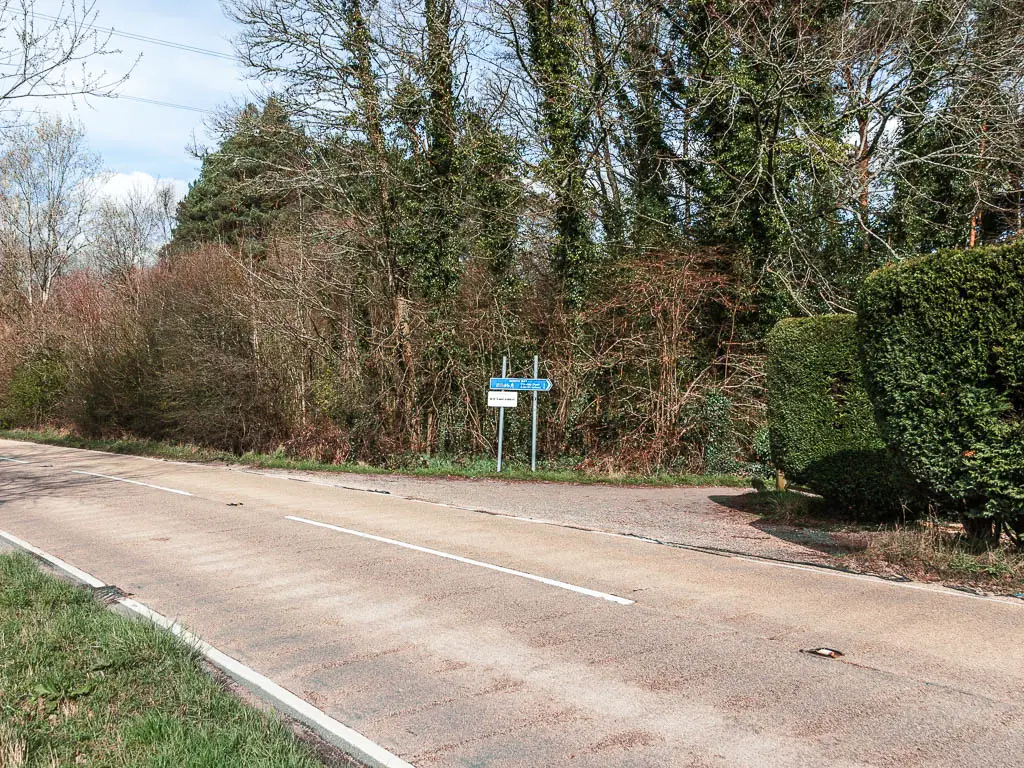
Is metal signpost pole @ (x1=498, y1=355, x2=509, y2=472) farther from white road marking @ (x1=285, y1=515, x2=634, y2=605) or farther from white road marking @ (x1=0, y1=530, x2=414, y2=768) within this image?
white road marking @ (x1=0, y1=530, x2=414, y2=768)

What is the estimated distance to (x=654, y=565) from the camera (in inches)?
338

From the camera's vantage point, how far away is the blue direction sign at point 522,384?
60.1 feet

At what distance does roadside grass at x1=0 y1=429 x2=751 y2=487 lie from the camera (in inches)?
687

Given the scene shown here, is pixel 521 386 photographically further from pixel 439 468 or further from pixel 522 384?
pixel 439 468

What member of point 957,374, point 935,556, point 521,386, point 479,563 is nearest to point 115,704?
point 479,563

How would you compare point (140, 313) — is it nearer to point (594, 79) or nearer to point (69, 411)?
point (69, 411)

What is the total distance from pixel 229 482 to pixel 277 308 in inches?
266

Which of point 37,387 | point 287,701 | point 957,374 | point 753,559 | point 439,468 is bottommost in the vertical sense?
point 287,701

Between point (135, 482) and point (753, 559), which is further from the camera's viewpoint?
point (135, 482)

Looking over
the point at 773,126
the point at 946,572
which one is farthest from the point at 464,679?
the point at 773,126

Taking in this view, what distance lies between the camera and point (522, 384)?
18.4 metres

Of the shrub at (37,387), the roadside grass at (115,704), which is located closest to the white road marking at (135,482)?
the roadside grass at (115,704)

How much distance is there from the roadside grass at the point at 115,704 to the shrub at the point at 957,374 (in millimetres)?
6982

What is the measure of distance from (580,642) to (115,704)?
3.10 metres
